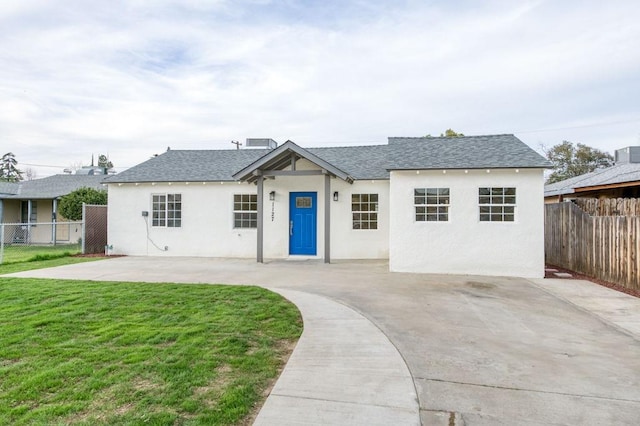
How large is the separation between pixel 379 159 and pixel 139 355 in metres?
11.8

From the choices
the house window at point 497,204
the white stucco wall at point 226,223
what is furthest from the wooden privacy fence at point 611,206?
the white stucco wall at point 226,223

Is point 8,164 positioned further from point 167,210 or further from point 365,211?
point 365,211

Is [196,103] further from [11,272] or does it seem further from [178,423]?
[178,423]

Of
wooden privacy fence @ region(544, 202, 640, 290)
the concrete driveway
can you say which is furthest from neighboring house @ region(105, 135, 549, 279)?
wooden privacy fence @ region(544, 202, 640, 290)

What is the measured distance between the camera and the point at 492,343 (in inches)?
181

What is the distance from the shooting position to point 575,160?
31.2 meters

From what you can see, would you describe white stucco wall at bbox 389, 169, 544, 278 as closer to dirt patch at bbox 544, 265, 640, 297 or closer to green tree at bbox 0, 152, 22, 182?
dirt patch at bbox 544, 265, 640, 297

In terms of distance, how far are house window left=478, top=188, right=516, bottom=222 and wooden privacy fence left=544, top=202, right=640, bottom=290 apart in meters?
2.03

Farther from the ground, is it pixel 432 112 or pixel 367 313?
pixel 432 112

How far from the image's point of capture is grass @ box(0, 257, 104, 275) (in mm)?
10055

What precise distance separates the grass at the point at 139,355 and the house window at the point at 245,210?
689cm

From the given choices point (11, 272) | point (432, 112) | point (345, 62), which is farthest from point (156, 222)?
point (432, 112)

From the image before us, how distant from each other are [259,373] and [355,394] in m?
0.99

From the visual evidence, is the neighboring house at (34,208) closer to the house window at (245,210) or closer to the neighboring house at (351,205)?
the neighboring house at (351,205)
